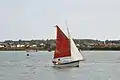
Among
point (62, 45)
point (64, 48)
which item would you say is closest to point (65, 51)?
point (64, 48)

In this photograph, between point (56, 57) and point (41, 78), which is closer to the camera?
point (41, 78)

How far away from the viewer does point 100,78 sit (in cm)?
5628

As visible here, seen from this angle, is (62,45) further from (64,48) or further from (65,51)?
(65,51)

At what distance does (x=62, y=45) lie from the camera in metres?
75.7

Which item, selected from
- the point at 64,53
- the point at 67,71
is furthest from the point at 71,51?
the point at 67,71

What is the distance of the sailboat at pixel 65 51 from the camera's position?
2975 inches

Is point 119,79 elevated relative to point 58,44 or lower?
lower

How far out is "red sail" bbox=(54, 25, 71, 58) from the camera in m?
75.6

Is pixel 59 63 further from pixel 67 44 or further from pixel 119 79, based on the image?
pixel 119 79

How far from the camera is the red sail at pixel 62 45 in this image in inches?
2977

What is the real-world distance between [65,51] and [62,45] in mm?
1091

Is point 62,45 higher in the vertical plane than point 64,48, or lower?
higher

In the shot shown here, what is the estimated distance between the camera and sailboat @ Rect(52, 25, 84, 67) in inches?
2975

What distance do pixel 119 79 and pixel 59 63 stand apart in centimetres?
2309
